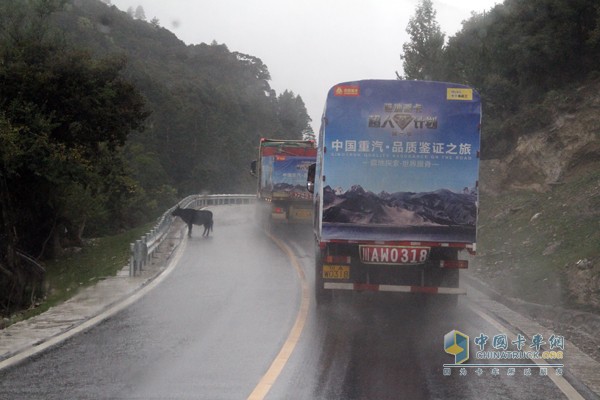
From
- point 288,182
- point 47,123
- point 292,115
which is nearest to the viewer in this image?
point 47,123

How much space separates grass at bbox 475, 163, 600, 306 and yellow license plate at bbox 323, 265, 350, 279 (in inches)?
171

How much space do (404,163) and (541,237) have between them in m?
8.04

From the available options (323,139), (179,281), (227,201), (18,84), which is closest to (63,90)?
(18,84)

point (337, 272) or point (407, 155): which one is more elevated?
point (407, 155)

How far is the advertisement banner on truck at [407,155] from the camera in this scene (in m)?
11.9

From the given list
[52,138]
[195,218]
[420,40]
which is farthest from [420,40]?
[52,138]

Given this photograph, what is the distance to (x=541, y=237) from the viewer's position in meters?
18.5

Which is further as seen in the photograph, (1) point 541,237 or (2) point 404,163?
(1) point 541,237

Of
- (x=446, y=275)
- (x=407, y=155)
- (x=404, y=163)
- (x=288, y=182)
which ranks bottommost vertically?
(x=446, y=275)

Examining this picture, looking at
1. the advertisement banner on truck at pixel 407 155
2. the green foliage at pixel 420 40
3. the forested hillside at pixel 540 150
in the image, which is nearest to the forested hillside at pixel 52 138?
the advertisement banner on truck at pixel 407 155

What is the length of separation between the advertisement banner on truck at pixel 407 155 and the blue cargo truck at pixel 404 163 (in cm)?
2

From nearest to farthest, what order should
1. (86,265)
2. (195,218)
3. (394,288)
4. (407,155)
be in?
(407,155)
(394,288)
(86,265)
(195,218)

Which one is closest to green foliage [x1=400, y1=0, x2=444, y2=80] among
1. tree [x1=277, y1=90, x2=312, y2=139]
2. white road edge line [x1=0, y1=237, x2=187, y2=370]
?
white road edge line [x1=0, y1=237, x2=187, y2=370]

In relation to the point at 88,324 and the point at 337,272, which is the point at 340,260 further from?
the point at 88,324
